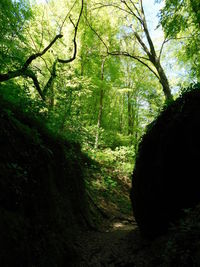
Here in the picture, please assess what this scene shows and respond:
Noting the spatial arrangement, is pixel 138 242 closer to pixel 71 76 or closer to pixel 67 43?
pixel 71 76

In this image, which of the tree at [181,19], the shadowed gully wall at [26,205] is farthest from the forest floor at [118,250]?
the tree at [181,19]

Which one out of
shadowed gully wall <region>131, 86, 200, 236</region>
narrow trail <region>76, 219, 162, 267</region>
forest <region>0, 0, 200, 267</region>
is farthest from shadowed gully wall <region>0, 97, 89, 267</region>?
shadowed gully wall <region>131, 86, 200, 236</region>

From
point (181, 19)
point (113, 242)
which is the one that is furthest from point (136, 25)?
point (113, 242)

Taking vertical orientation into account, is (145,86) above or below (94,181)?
above

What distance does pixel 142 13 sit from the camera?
10.9 metres

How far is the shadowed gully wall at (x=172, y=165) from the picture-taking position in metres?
3.94

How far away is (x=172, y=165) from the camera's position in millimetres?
4164

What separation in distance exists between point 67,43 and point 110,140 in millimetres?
8437

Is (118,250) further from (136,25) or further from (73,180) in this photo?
(136,25)

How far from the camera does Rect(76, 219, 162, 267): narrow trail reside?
3.88 m

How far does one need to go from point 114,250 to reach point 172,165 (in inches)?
105

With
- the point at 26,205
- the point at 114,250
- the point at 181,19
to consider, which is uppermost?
the point at 181,19

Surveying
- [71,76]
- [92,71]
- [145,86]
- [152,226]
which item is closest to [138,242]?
[152,226]

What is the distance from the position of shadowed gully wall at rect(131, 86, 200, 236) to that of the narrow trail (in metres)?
0.56
